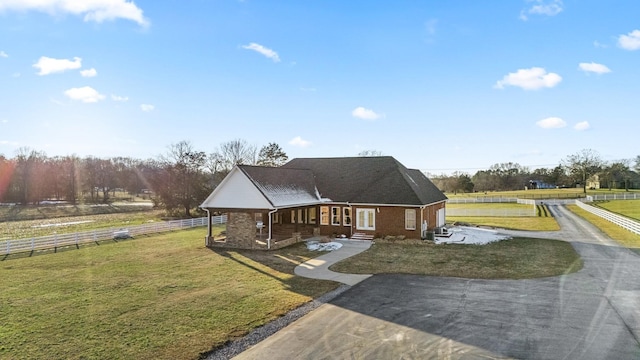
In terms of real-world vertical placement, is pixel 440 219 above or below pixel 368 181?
below

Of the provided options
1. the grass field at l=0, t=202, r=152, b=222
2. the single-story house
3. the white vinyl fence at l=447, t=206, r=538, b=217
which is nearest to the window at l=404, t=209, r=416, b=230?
the single-story house

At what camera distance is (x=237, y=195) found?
23344 millimetres

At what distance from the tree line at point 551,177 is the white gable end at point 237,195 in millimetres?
72717

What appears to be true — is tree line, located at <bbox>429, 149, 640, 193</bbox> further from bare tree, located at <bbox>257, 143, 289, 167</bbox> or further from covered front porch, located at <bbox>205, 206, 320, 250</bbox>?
covered front porch, located at <bbox>205, 206, 320, 250</bbox>

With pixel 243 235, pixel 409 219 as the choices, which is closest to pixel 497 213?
pixel 409 219

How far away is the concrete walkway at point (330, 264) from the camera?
50.9 ft

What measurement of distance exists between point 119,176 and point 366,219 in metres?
69.7

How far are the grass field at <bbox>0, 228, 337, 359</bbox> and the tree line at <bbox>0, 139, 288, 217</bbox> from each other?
27749mm

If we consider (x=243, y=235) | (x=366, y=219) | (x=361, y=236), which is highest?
(x=366, y=219)

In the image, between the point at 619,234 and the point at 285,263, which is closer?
the point at 285,263

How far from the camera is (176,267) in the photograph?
58.0ft

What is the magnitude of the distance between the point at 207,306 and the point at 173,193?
39144 mm

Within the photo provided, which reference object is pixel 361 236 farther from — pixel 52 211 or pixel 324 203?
pixel 52 211

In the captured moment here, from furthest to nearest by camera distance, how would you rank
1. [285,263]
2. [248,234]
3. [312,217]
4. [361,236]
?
1. [312,217]
2. [361,236]
3. [248,234]
4. [285,263]
